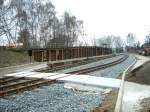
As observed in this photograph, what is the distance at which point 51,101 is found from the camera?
12148 millimetres

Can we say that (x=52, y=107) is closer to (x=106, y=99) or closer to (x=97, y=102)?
(x=97, y=102)

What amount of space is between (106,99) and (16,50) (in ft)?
117

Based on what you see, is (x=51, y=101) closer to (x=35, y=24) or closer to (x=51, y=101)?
(x=51, y=101)

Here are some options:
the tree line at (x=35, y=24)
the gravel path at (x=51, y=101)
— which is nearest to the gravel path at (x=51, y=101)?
the gravel path at (x=51, y=101)

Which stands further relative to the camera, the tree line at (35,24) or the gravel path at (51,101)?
the tree line at (35,24)

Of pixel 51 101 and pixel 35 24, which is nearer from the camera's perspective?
pixel 51 101

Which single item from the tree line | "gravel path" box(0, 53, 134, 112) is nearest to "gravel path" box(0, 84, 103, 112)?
"gravel path" box(0, 53, 134, 112)

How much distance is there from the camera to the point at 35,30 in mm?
77625

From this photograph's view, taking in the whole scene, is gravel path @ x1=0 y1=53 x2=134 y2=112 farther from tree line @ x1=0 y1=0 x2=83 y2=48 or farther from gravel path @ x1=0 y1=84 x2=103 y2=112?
tree line @ x1=0 y1=0 x2=83 y2=48

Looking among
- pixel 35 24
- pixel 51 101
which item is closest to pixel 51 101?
pixel 51 101

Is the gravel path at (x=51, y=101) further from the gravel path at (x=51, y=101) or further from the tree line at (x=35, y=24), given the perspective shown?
the tree line at (x=35, y=24)

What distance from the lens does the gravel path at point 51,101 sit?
10.7 m

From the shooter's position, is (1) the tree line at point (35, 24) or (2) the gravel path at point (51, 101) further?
(1) the tree line at point (35, 24)

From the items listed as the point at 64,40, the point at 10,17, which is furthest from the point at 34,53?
the point at 64,40
